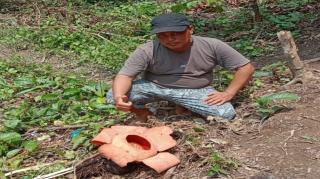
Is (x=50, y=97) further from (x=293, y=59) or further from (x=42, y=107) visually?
(x=293, y=59)

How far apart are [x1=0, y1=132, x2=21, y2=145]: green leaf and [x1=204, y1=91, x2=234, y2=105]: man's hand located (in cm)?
149

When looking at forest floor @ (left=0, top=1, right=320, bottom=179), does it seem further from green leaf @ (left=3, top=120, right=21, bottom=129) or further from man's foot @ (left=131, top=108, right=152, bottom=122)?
green leaf @ (left=3, top=120, right=21, bottom=129)

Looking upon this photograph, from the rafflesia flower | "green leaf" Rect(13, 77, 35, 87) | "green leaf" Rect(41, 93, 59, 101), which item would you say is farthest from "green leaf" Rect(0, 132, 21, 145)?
"green leaf" Rect(13, 77, 35, 87)

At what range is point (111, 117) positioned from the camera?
4738mm

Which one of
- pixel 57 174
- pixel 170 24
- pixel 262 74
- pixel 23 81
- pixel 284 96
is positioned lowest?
pixel 23 81

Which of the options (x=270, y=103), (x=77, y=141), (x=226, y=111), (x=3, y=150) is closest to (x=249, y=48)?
(x=270, y=103)

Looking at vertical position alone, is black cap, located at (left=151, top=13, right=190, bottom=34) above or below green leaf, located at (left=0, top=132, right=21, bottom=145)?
above

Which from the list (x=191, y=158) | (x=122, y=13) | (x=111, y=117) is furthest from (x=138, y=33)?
(x=191, y=158)

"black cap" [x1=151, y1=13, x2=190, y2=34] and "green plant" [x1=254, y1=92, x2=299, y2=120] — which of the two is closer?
"black cap" [x1=151, y1=13, x2=190, y2=34]

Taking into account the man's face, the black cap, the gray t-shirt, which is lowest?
the gray t-shirt

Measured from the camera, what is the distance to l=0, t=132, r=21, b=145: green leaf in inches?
168

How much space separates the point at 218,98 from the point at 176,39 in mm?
576

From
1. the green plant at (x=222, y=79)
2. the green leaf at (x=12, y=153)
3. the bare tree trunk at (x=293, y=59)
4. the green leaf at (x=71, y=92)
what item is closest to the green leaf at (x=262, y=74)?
the green plant at (x=222, y=79)

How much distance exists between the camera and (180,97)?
4.46 metres
